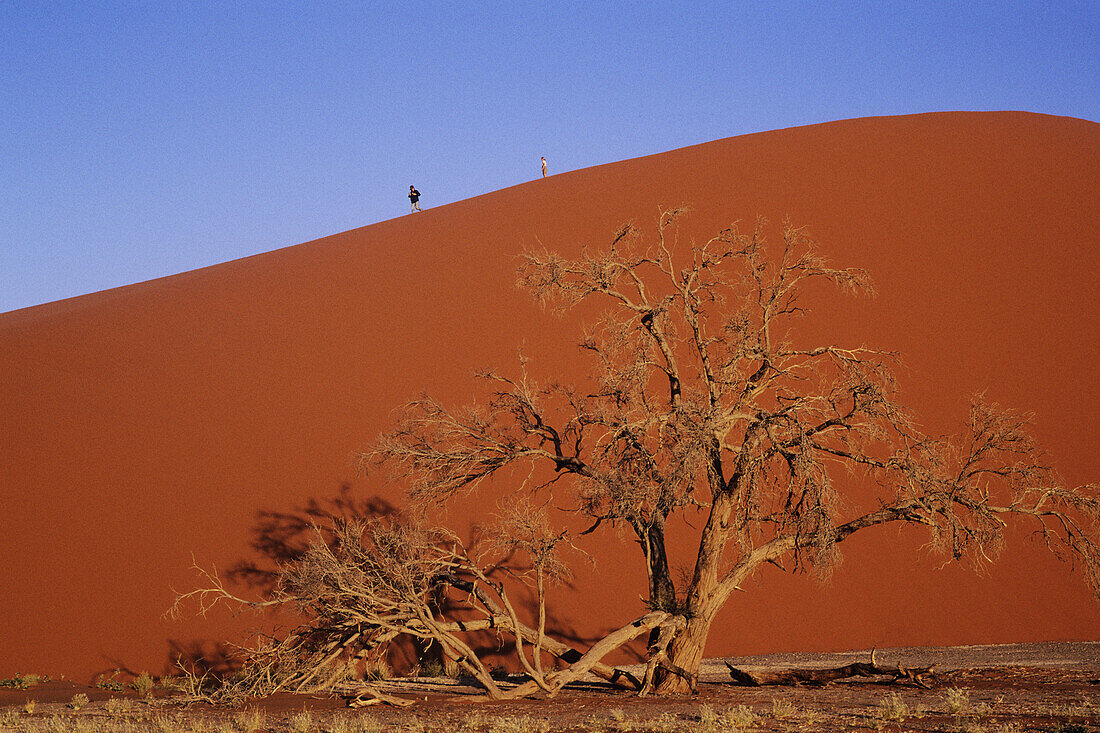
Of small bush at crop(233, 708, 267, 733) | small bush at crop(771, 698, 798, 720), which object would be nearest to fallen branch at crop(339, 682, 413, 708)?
small bush at crop(233, 708, 267, 733)

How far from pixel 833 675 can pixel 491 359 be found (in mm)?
12778

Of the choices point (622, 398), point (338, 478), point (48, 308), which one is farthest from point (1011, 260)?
point (48, 308)

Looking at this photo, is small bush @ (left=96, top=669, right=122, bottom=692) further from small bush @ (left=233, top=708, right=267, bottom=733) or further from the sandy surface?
the sandy surface

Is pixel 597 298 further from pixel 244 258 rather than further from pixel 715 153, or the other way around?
pixel 244 258

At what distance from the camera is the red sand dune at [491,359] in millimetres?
15984

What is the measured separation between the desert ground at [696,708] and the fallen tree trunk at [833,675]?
0.11 m

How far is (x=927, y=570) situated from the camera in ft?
53.6

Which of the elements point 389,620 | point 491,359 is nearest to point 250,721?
point 389,620

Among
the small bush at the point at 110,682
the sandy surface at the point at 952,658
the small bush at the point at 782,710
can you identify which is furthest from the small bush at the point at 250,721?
the sandy surface at the point at 952,658

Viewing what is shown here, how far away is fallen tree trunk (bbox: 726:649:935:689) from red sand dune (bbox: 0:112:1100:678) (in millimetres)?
3944

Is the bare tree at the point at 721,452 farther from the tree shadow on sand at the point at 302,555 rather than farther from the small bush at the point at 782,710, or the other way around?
the tree shadow on sand at the point at 302,555

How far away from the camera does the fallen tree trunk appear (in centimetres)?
1074

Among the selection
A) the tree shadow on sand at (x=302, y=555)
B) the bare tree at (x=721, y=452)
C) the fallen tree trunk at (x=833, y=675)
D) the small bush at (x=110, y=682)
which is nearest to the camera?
the bare tree at (x=721, y=452)

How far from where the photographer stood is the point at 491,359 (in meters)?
Result: 22.0
